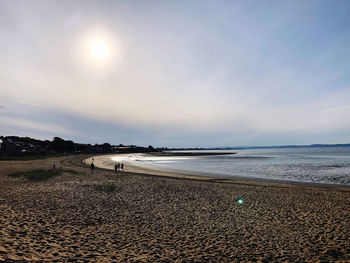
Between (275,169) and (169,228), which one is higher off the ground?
(169,228)

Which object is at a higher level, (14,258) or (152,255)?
(14,258)

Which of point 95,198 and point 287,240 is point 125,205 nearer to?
point 95,198

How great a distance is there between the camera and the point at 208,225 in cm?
1166

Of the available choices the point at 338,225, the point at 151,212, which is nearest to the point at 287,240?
the point at 338,225

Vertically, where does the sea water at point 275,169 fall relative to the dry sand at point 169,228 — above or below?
below

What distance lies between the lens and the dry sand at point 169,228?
26.5 ft

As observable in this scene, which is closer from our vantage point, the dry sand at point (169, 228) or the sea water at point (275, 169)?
the dry sand at point (169, 228)

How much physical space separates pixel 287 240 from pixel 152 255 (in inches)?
254

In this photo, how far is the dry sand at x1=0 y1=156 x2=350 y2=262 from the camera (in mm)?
8086

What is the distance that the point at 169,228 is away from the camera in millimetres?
11094

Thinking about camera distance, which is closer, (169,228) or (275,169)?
(169,228)

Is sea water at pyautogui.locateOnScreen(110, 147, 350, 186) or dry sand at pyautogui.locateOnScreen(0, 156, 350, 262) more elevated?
dry sand at pyautogui.locateOnScreen(0, 156, 350, 262)

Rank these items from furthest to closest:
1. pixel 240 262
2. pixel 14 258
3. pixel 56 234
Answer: pixel 56 234, pixel 240 262, pixel 14 258

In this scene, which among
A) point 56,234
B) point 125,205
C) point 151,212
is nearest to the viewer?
point 56,234
